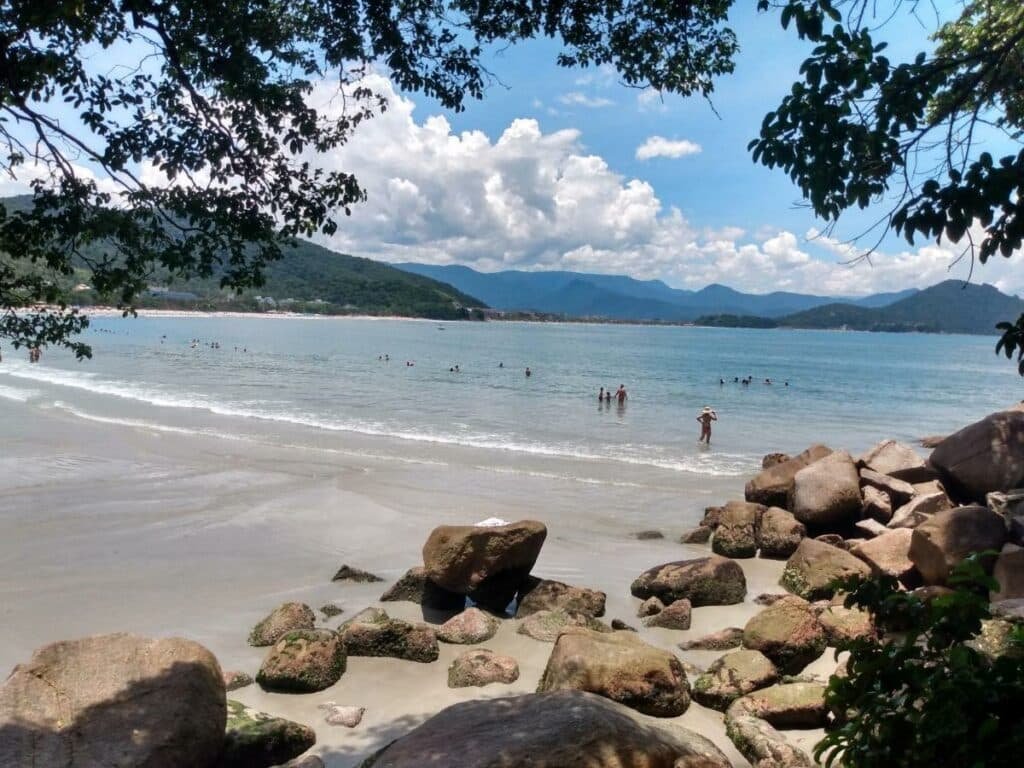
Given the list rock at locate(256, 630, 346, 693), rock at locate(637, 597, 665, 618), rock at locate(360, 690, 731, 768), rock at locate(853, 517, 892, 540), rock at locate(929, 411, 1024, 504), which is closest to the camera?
rock at locate(360, 690, 731, 768)

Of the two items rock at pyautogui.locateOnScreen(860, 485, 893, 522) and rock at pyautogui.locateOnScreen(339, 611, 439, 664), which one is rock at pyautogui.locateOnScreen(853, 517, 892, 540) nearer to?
rock at pyautogui.locateOnScreen(860, 485, 893, 522)

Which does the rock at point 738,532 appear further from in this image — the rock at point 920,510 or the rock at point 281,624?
the rock at point 281,624

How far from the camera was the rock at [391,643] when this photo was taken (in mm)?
7352

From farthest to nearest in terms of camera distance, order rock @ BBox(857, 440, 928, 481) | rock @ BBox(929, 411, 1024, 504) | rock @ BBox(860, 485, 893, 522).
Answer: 1. rock @ BBox(857, 440, 928, 481)
2. rock @ BBox(860, 485, 893, 522)
3. rock @ BBox(929, 411, 1024, 504)

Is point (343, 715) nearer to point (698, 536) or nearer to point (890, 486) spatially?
point (698, 536)

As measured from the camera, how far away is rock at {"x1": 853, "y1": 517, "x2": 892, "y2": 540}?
11.6m

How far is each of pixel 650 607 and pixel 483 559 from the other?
2.18 meters

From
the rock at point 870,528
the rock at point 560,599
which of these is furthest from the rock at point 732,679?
the rock at point 870,528

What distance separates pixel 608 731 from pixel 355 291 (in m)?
201

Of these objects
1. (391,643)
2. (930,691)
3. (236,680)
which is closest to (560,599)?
(391,643)

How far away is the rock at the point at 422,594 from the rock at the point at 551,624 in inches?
49.0

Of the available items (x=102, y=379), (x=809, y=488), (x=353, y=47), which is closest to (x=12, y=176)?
(x=353, y=47)

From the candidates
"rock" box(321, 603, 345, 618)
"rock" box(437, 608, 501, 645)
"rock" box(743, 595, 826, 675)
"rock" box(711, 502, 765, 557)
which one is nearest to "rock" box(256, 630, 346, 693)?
"rock" box(437, 608, 501, 645)

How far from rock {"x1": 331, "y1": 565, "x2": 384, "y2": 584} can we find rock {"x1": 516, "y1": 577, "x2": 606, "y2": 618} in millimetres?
2350
